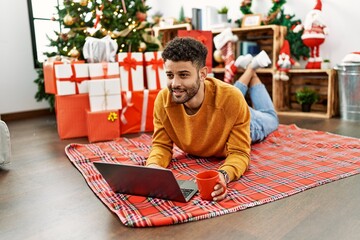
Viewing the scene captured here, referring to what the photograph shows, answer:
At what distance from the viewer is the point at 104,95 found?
235cm

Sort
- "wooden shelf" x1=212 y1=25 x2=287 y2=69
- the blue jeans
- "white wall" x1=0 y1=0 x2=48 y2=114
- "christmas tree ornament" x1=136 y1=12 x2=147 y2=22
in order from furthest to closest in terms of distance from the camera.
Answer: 1. "white wall" x1=0 y1=0 x2=48 y2=114
2. "wooden shelf" x1=212 y1=25 x2=287 y2=69
3. "christmas tree ornament" x1=136 y1=12 x2=147 y2=22
4. the blue jeans

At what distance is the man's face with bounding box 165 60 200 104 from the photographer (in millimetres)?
1261

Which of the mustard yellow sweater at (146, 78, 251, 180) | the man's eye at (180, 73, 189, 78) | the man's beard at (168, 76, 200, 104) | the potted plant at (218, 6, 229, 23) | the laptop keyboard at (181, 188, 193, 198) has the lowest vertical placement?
the laptop keyboard at (181, 188, 193, 198)

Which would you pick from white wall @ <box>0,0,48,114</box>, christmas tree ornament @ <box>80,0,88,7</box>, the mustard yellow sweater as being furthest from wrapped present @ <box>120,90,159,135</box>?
white wall @ <box>0,0,48,114</box>

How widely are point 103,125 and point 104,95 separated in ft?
0.67

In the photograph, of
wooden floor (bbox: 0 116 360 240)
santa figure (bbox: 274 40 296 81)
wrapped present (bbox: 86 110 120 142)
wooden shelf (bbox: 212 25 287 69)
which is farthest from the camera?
wooden shelf (bbox: 212 25 287 69)

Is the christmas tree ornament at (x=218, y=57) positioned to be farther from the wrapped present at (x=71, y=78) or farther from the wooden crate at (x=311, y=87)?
the wrapped present at (x=71, y=78)

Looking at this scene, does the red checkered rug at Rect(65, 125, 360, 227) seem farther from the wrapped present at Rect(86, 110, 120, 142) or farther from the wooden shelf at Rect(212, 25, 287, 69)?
the wooden shelf at Rect(212, 25, 287, 69)

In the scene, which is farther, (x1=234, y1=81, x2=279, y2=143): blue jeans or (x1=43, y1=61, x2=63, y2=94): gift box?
(x1=43, y1=61, x2=63, y2=94): gift box

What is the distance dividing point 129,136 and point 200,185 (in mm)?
1334

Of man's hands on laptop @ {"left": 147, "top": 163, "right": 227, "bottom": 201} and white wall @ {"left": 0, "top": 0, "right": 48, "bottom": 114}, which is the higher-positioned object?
white wall @ {"left": 0, "top": 0, "right": 48, "bottom": 114}

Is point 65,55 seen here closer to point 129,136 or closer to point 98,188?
point 129,136

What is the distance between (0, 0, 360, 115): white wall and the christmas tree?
70cm

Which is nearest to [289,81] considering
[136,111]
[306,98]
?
[306,98]
